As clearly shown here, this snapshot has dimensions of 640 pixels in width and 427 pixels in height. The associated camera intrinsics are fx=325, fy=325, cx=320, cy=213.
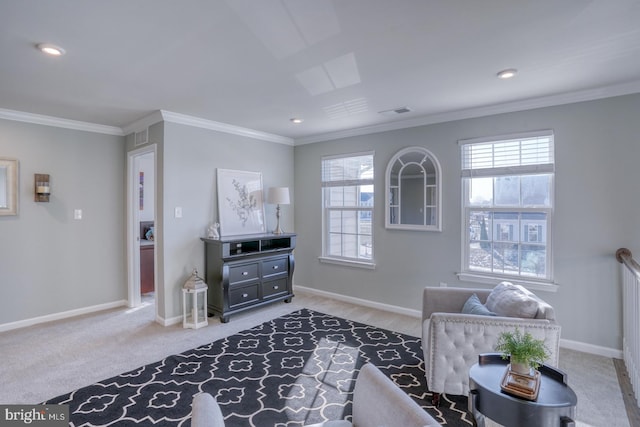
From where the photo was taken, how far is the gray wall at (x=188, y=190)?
3.84 m

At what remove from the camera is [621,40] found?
2.16m

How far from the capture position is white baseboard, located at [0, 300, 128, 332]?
3748 millimetres

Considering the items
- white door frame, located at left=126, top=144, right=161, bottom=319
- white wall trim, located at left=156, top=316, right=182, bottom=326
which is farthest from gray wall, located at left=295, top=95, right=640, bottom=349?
white door frame, located at left=126, top=144, right=161, bottom=319

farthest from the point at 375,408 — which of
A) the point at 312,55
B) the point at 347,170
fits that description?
the point at 347,170

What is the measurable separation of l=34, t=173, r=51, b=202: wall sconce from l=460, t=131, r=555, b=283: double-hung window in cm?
498

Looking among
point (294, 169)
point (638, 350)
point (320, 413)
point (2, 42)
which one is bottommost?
point (320, 413)

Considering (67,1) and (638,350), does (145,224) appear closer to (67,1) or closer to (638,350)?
→ (67,1)

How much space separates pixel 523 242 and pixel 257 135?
12.1 ft

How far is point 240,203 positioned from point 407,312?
2.70 m

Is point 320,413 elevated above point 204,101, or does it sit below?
below

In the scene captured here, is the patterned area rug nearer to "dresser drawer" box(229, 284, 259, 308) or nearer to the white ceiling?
"dresser drawer" box(229, 284, 259, 308)

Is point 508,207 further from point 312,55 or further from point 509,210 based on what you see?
point 312,55

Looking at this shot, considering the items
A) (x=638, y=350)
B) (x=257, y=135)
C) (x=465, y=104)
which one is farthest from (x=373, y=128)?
(x=638, y=350)

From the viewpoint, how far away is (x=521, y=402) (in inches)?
57.8
